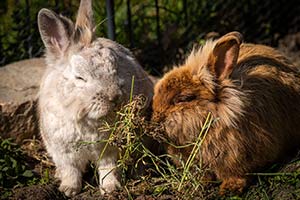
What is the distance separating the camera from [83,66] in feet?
15.1

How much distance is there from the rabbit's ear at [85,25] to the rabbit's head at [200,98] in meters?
0.66

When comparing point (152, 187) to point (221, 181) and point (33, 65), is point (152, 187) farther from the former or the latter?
point (33, 65)

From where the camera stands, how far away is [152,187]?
493 centimetres

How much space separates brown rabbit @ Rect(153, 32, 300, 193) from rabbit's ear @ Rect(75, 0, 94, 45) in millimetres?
623

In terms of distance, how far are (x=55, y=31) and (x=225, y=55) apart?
1.26 m

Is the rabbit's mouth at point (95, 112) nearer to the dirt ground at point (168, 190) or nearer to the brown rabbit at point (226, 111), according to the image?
the brown rabbit at point (226, 111)

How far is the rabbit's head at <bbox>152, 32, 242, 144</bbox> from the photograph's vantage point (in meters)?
4.60

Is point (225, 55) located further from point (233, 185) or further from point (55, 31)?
point (55, 31)

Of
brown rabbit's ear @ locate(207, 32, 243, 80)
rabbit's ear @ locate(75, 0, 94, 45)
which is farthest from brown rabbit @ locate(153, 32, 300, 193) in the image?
rabbit's ear @ locate(75, 0, 94, 45)

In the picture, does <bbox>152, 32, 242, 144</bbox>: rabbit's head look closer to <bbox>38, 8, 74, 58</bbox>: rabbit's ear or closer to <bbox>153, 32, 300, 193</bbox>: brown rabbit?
<bbox>153, 32, 300, 193</bbox>: brown rabbit

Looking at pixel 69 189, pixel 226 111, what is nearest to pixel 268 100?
pixel 226 111

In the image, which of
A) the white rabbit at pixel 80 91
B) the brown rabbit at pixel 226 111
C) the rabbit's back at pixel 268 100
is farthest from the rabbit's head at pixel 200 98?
the white rabbit at pixel 80 91

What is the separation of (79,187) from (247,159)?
4.17 ft

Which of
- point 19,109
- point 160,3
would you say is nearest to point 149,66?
point 160,3
